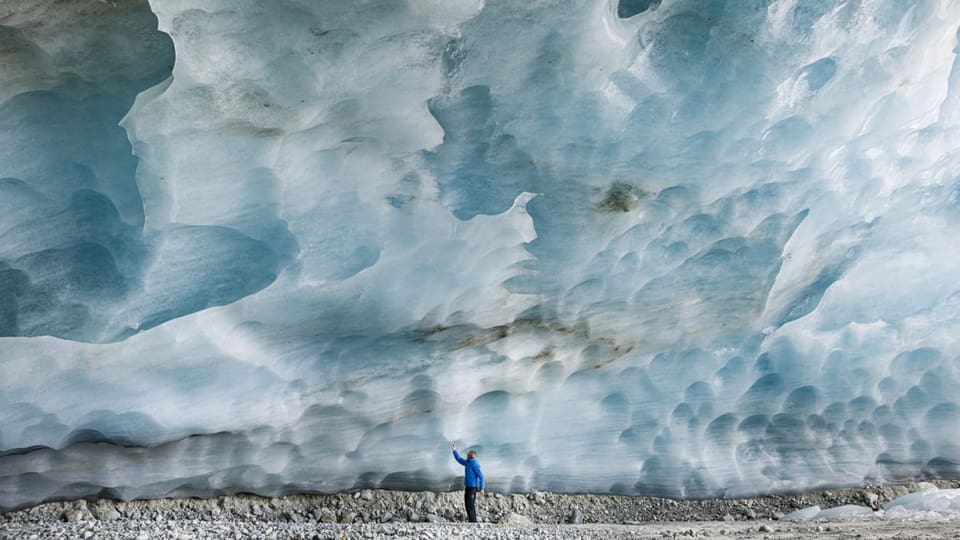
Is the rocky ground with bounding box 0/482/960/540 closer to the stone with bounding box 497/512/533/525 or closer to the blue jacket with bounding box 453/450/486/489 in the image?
the stone with bounding box 497/512/533/525

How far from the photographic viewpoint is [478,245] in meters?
5.98

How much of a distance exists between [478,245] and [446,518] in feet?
7.43

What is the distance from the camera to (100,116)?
16.3 feet

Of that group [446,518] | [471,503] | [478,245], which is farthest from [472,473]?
[478,245]

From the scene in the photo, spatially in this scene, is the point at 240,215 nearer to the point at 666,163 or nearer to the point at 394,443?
the point at 394,443

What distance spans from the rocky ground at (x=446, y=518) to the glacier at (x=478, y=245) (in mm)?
125

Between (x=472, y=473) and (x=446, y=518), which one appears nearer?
(x=472, y=473)

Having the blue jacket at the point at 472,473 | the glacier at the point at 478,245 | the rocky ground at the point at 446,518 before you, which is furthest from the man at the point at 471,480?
the glacier at the point at 478,245

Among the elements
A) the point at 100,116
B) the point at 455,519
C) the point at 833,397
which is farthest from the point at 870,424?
the point at 100,116

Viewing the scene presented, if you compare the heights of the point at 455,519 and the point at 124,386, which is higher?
the point at 124,386

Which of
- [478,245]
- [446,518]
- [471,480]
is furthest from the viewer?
[446,518]

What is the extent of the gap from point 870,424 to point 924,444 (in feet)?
2.15

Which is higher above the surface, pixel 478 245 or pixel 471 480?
pixel 478 245

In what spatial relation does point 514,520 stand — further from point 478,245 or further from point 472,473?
point 478,245
